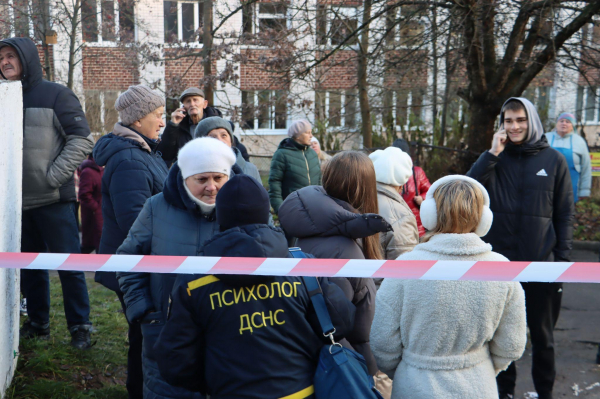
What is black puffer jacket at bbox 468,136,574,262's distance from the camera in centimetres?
419

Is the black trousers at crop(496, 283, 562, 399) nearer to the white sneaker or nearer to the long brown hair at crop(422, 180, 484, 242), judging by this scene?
the long brown hair at crop(422, 180, 484, 242)

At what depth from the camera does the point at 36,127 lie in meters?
4.22

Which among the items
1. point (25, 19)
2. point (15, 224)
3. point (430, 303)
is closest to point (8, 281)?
point (15, 224)

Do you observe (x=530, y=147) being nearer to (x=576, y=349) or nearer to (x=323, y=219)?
(x=323, y=219)

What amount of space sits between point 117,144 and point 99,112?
14431mm

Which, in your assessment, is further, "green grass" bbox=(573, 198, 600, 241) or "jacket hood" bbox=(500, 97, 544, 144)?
"green grass" bbox=(573, 198, 600, 241)

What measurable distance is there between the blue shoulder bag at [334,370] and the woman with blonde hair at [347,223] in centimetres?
65

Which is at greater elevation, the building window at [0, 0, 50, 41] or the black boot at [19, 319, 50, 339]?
the building window at [0, 0, 50, 41]

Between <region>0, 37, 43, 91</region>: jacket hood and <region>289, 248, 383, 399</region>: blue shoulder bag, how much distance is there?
3.08m

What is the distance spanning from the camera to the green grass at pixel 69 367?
142 inches

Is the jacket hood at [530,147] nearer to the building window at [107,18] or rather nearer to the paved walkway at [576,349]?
the paved walkway at [576,349]

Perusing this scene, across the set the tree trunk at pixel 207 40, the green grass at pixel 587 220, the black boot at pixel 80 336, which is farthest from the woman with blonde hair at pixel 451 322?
the green grass at pixel 587 220

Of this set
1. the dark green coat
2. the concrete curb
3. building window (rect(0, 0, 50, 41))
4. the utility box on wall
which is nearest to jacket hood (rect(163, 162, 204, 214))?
the utility box on wall

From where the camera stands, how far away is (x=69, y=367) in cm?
404
